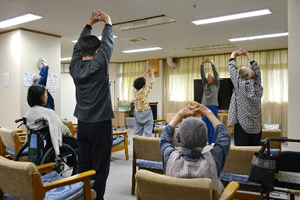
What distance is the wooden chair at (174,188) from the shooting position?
1.18m

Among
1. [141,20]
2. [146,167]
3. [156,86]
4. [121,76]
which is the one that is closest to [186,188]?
[146,167]

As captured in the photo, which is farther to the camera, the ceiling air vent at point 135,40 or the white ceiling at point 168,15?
the ceiling air vent at point 135,40

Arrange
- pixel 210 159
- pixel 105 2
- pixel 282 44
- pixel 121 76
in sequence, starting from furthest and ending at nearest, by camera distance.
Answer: pixel 121 76 < pixel 282 44 < pixel 105 2 < pixel 210 159

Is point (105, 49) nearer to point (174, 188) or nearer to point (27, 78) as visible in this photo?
point (174, 188)

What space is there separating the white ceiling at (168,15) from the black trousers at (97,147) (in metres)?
2.76

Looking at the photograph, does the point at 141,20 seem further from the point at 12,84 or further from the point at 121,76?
the point at 121,76

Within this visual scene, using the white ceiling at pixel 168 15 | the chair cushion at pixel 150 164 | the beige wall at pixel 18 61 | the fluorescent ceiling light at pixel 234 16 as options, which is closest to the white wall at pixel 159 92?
the white ceiling at pixel 168 15

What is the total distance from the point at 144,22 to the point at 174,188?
14.3 feet

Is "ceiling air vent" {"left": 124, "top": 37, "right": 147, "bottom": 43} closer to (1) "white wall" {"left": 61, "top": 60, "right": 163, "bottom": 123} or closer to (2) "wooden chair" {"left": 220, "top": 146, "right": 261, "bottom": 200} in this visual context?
(1) "white wall" {"left": 61, "top": 60, "right": 163, "bottom": 123}

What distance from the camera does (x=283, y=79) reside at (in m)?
7.71

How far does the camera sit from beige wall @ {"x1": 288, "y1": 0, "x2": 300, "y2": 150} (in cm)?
239

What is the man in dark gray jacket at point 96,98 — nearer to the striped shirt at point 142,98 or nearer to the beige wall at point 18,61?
the striped shirt at point 142,98

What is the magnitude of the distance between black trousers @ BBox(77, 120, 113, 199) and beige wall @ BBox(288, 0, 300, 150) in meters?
1.69

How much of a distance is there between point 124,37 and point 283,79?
4.82 metres
